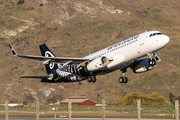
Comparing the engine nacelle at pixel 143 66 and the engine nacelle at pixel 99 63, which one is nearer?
the engine nacelle at pixel 99 63

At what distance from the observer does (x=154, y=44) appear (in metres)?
48.5

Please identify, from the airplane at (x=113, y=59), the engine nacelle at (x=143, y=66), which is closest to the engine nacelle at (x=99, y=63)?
the airplane at (x=113, y=59)

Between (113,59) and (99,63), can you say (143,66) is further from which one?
(99,63)

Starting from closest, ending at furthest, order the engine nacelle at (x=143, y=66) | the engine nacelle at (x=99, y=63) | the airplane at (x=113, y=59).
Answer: the airplane at (x=113, y=59) < the engine nacelle at (x=99, y=63) < the engine nacelle at (x=143, y=66)

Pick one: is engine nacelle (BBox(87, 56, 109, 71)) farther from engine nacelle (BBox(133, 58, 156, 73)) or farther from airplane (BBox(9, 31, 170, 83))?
engine nacelle (BBox(133, 58, 156, 73))

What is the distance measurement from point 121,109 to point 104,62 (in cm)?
5168

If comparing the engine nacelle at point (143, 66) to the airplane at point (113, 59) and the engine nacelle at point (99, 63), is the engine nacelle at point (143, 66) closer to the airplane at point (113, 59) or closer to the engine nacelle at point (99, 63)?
the airplane at point (113, 59)

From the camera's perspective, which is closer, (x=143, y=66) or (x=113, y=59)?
(x=113, y=59)

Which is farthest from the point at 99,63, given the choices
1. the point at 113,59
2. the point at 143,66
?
the point at 143,66

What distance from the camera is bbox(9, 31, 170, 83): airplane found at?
161 ft

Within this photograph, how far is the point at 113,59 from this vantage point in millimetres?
51750

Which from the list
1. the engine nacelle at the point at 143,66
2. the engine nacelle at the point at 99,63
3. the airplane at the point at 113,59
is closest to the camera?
the airplane at the point at 113,59

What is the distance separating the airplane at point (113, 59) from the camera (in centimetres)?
4909

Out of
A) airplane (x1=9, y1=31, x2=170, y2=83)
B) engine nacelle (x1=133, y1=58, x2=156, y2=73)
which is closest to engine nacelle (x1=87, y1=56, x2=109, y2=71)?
airplane (x1=9, y1=31, x2=170, y2=83)
